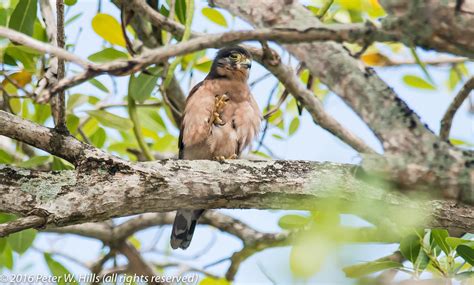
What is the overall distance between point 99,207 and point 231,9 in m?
1.45

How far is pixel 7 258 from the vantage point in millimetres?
5066

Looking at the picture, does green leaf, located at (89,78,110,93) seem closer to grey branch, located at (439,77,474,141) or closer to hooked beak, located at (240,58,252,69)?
hooked beak, located at (240,58,252,69)

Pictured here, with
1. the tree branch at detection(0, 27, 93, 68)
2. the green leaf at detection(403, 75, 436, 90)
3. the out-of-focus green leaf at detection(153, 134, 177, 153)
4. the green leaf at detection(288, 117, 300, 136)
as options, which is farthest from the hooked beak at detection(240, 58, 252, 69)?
the tree branch at detection(0, 27, 93, 68)

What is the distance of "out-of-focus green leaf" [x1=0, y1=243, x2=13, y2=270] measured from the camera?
5.04 metres

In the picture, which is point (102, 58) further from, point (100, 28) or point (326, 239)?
point (326, 239)

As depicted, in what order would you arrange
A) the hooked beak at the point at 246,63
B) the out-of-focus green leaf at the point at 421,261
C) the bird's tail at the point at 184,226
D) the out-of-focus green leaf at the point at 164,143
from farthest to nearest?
the hooked beak at the point at 246,63 → the out-of-focus green leaf at the point at 164,143 → the bird's tail at the point at 184,226 → the out-of-focus green leaf at the point at 421,261

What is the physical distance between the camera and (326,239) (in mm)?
1447

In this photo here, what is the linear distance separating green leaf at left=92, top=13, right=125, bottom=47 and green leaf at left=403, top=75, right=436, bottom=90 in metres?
2.48

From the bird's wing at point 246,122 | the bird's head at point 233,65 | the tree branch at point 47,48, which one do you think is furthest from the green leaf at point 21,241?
the tree branch at point 47,48

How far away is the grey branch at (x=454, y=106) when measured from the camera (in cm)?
363

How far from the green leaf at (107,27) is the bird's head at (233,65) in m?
1.55

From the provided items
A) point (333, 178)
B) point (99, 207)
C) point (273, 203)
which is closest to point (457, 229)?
point (333, 178)

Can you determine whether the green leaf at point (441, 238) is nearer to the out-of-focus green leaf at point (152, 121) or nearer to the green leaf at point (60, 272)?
the green leaf at point (60, 272)

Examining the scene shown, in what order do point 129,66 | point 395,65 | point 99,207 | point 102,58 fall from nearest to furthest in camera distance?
point 129,66, point 99,207, point 102,58, point 395,65
